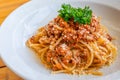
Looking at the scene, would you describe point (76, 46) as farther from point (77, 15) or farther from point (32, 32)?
point (32, 32)

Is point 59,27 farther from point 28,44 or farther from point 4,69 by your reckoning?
point 4,69

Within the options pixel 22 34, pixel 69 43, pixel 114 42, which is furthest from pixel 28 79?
pixel 114 42

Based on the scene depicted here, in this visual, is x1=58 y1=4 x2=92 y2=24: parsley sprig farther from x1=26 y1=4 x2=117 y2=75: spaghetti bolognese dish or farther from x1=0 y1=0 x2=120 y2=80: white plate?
x1=0 y1=0 x2=120 y2=80: white plate

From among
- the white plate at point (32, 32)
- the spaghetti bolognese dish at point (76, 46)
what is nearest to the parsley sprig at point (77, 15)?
the spaghetti bolognese dish at point (76, 46)

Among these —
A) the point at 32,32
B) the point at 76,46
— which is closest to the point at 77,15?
the point at 76,46

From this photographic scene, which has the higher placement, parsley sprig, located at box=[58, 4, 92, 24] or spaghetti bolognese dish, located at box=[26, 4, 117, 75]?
parsley sprig, located at box=[58, 4, 92, 24]

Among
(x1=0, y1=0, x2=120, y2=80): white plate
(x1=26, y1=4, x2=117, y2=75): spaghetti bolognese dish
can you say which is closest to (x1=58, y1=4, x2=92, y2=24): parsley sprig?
(x1=26, y1=4, x2=117, y2=75): spaghetti bolognese dish
